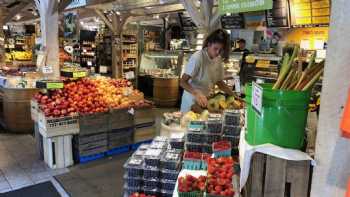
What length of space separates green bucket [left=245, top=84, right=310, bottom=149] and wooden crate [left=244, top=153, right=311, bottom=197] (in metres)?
0.08

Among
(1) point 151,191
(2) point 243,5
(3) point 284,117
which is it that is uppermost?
(2) point 243,5

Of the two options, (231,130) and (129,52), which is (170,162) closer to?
(231,130)

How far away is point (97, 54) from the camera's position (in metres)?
11.8

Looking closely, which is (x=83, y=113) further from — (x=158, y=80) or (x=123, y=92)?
(x=158, y=80)

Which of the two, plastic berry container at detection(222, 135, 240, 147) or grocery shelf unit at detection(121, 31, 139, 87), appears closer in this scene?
plastic berry container at detection(222, 135, 240, 147)

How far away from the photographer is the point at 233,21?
739 centimetres

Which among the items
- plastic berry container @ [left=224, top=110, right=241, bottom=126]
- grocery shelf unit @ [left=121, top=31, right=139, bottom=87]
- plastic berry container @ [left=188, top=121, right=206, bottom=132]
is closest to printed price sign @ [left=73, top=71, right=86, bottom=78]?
plastic berry container @ [left=188, top=121, right=206, bottom=132]

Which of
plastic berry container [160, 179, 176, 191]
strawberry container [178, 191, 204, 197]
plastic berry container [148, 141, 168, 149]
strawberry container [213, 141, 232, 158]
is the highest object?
strawberry container [213, 141, 232, 158]

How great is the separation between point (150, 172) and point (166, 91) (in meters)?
6.37

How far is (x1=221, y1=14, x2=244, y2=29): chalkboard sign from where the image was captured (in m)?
7.23

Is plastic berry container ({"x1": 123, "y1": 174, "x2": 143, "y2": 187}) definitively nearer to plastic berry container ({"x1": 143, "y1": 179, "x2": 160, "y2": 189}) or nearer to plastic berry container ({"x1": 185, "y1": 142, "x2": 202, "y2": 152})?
plastic berry container ({"x1": 143, "y1": 179, "x2": 160, "y2": 189})

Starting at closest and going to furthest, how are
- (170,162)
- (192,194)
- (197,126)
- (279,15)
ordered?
(192,194) → (170,162) → (197,126) → (279,15)

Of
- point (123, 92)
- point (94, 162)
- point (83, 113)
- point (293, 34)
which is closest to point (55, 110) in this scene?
point (83, 113)

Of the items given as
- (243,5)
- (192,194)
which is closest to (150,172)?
(192,194)
